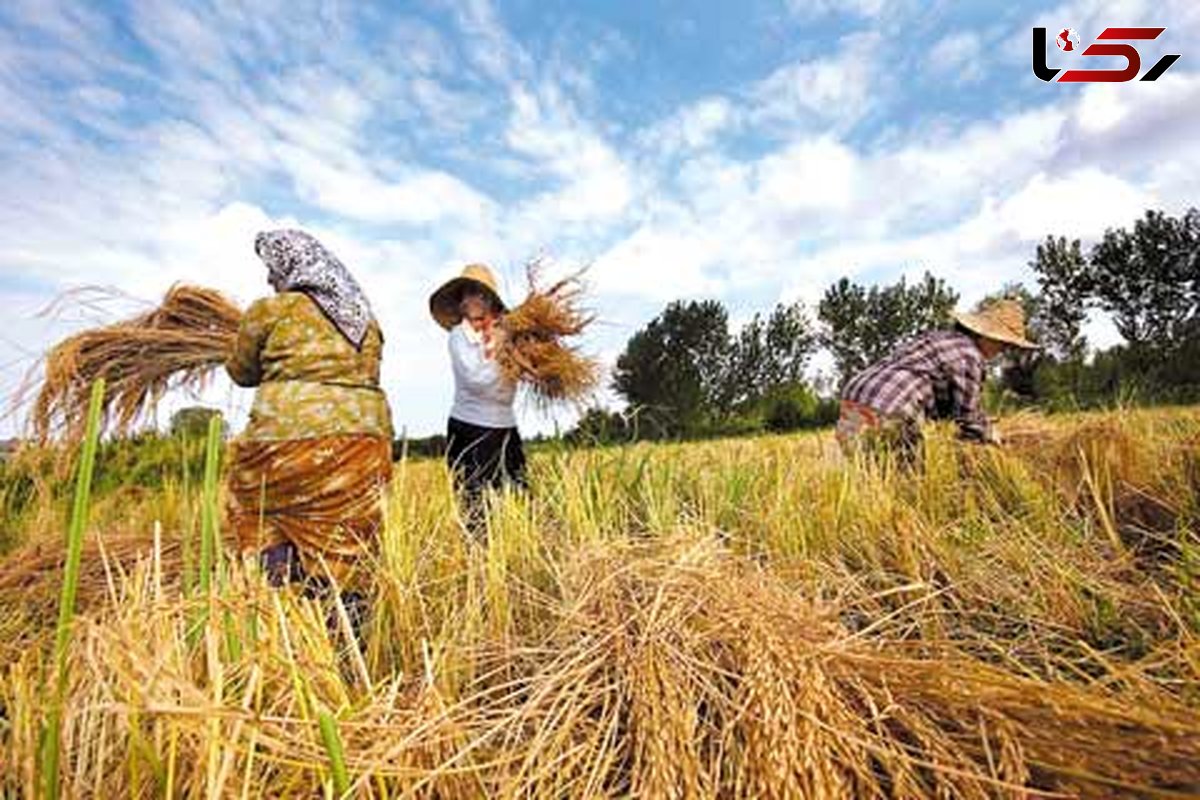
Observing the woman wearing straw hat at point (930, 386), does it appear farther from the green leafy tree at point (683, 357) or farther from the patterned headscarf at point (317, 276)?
the green leafy tree at point (683, 357)

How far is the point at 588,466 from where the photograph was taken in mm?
2535

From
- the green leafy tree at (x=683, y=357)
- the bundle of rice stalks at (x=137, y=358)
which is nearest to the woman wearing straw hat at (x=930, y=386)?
the bundle of rice stalks at (x=137, y=358)

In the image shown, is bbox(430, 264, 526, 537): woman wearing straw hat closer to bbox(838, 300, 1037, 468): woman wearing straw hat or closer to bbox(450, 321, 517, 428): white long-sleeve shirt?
bbox(450, 321, 517, 428): white long-sleeve shirt

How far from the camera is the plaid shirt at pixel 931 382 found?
137 inches

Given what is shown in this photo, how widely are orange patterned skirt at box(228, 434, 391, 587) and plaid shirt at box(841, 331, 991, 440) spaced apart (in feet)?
8.07

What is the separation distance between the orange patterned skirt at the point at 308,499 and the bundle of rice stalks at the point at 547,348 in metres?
0.94

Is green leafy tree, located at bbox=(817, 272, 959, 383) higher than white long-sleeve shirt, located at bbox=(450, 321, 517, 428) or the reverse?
higher

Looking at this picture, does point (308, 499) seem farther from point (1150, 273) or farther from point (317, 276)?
point (1150, 273)

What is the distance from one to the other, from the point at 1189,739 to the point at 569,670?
784 mm

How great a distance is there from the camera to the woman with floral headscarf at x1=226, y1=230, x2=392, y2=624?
222 cm

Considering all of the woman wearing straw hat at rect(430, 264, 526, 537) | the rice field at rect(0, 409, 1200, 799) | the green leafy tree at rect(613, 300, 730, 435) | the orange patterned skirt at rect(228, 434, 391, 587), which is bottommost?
the rice field at rect(0, 409, 1200, 799)

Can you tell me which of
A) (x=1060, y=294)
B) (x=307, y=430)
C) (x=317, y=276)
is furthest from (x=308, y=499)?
(x=1060, y=294)

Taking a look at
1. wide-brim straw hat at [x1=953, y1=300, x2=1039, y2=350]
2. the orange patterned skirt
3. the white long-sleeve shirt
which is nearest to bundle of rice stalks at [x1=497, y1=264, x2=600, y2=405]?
the white long-sleeve shirt

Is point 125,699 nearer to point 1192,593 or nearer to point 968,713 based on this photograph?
point 968,713
